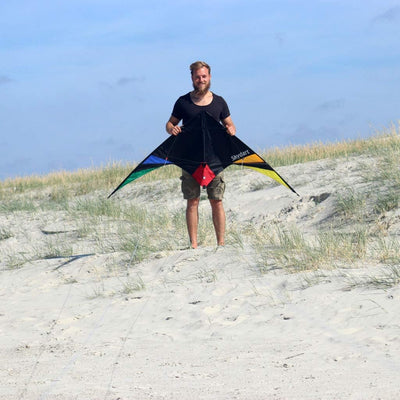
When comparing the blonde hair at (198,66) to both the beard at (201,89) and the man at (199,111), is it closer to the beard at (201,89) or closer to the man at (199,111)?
the man at (199,111)

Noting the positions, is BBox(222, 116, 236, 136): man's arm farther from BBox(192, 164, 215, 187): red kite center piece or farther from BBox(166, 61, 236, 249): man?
BBox(192, 164, 215, 187): red kite center piece

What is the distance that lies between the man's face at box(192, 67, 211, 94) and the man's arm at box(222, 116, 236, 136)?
427 millimetres

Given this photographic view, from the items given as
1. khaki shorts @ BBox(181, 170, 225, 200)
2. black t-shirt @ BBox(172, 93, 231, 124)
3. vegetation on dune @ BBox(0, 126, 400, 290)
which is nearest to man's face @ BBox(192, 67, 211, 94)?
black t-shirt @ BBox(172, 93, 231, 124)

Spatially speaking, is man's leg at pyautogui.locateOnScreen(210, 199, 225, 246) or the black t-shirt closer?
the black t-shirt

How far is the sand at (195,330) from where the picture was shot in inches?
148

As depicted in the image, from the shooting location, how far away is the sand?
12.3 ft

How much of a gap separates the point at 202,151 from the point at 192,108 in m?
0.50

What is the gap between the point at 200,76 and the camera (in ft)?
21.4

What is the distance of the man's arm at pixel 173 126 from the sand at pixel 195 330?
138 cm

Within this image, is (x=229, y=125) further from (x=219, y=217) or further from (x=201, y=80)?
(x=219, y=217)

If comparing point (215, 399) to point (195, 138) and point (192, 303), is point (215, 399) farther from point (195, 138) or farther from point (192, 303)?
point (195, 138)

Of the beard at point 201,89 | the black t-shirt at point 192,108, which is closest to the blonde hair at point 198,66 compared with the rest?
the beard at point 201,89

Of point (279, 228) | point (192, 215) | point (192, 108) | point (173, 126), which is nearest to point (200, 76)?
point (192, 108)

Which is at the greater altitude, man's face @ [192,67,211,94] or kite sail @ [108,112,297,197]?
man's face @ [192,67,211,94]
